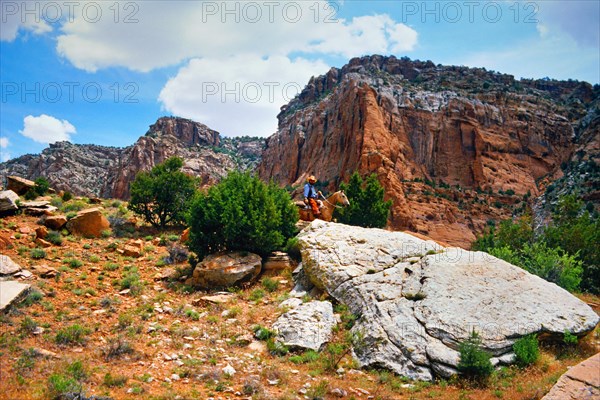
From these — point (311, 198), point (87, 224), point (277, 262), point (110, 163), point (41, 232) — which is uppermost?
point (110, 163)

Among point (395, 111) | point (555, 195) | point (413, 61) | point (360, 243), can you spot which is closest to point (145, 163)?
point (395, 111)

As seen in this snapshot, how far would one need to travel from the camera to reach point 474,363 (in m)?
9.01

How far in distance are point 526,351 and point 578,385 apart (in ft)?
5.17

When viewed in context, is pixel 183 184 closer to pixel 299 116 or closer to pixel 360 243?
pixel 360 243

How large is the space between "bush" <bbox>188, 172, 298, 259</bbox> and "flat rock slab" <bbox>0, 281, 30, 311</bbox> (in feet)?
19.4

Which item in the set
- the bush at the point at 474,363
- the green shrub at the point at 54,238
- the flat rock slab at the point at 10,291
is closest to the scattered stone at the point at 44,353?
the flat rock slab at the point at 10,291

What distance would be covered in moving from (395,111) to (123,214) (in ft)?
220

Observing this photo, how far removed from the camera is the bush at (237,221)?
1495 cm

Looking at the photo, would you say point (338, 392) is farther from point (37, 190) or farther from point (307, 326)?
point (37, 190)

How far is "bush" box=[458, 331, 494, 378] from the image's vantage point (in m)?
9.01

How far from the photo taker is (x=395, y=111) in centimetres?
8031

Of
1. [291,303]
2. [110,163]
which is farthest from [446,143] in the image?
[110,163]

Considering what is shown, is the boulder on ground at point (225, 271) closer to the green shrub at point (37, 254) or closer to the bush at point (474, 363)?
the green shrub at point (37, 254)

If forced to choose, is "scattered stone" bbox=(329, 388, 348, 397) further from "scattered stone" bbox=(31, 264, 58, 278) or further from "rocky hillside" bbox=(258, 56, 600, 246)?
"rocky hillside" bbox=(258, 56, 600, 246)
